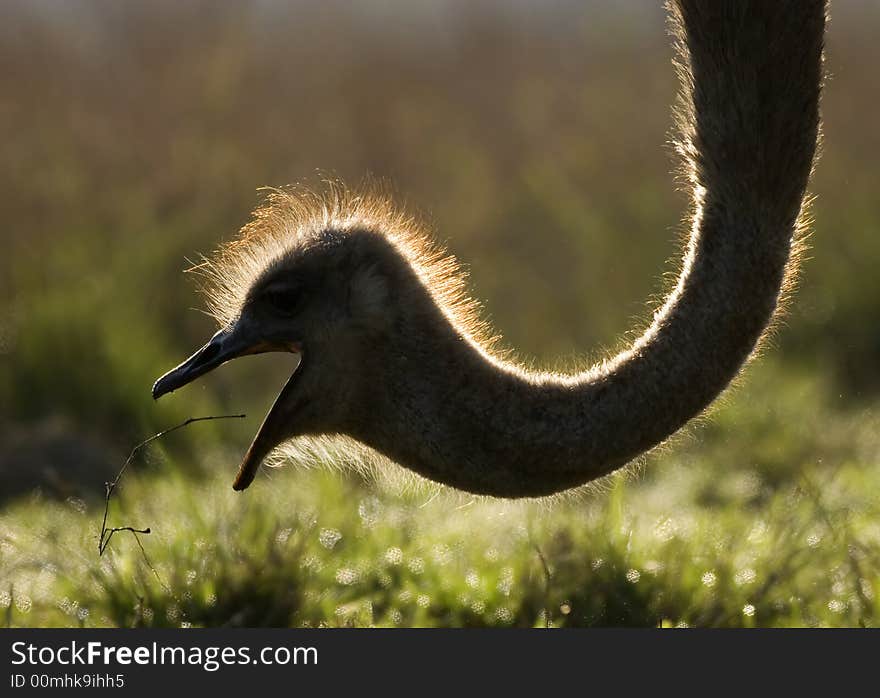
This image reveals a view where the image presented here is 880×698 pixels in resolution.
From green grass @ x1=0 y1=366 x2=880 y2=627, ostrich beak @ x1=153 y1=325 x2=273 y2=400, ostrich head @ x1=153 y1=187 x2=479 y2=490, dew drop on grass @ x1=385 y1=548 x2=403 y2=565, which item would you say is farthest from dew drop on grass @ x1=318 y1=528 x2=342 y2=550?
ostrich beak @ x1=153 y1=325 x2=273 y2=400

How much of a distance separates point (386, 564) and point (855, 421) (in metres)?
3.32

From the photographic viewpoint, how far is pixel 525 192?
12.3 meters

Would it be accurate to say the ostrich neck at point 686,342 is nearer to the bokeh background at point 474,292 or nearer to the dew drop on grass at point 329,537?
the bokeh background at point 474,292

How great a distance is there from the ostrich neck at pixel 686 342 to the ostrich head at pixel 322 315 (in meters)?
0.06

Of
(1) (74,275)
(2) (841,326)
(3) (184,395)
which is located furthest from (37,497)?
(2) (841,326)

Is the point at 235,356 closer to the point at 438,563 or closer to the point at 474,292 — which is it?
the point at 438,563

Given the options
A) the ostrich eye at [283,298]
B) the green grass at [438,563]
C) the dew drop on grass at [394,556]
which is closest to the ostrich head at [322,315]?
the ostrich eye at [283,298]

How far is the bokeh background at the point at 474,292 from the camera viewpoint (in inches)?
196

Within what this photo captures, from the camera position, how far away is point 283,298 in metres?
3.82

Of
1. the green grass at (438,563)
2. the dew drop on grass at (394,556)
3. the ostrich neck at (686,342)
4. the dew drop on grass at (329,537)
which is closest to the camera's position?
the ostrich neck at (686,342)

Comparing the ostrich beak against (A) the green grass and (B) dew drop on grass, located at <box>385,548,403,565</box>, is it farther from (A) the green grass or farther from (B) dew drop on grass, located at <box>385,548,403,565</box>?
(B) dew drop on grass, located at <box>385,548,403,565</box>

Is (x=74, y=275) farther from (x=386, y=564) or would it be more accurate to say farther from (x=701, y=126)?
(x=701, y=126)

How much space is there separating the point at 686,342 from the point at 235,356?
1065mm

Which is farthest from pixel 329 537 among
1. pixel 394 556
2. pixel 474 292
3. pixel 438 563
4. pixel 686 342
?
pixel 474 292
